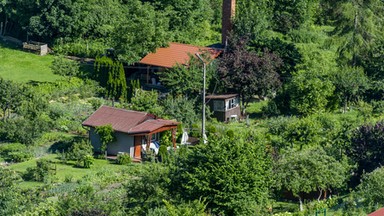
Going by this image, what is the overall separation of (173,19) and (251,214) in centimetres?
3243

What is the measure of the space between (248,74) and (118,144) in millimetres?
9982

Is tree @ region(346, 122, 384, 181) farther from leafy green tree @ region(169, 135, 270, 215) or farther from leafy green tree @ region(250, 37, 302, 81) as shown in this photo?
leafy green tree @ region(250, 37, 302, 81)

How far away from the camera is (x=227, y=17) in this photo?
6075 centimetres

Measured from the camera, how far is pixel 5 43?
6675 cm

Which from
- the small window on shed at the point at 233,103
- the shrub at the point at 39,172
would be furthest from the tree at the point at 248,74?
the shrub at the point at 39,172

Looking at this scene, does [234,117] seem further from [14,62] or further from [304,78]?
[14,62]

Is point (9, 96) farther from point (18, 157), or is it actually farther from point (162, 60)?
point (162, 60)

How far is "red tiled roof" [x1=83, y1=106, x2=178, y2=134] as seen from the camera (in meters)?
47.9

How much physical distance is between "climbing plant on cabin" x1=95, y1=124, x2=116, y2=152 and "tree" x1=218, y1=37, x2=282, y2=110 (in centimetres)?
929

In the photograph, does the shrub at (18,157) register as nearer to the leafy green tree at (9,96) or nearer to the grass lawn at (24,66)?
the leafy green tree at (9,96)

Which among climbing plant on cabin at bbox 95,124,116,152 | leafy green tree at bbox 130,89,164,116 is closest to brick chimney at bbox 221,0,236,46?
leafy green tree at bbox 130,89,164,116

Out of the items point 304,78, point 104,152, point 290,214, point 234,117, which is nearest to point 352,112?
point 304,78

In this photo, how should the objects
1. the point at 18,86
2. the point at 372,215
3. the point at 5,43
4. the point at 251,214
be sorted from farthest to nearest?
the point at 5,43
the point at 18,86
the point at 251,214
the point at 372,215

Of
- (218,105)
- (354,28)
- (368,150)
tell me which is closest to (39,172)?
(218,105)
